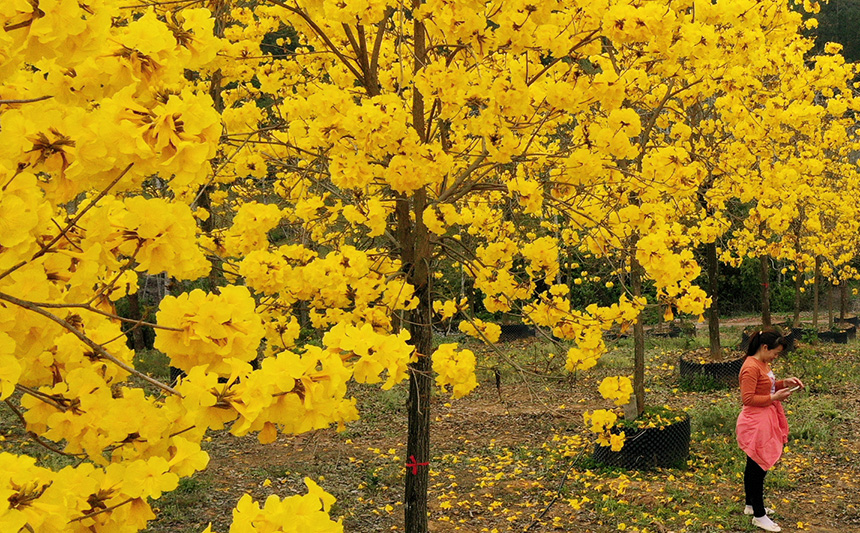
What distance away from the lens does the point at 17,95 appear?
156cm

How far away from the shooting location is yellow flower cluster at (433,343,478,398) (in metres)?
3.17

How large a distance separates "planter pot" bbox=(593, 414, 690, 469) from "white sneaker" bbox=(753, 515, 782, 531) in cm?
143

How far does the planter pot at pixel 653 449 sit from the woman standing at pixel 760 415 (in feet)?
4.58

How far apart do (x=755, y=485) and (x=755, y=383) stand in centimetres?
78

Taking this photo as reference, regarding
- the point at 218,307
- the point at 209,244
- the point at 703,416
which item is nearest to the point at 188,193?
the point at 209,244

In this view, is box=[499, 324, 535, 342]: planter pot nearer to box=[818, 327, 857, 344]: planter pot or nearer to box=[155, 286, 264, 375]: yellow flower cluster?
box=[818, 327, 857, 344]: planter pot

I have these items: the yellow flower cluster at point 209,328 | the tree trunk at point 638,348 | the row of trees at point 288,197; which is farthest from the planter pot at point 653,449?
the yellow flower cluster at point 209,328

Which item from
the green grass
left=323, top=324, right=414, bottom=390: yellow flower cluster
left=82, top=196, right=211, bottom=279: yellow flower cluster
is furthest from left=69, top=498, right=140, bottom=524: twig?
the green grass

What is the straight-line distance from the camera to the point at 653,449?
687 cm

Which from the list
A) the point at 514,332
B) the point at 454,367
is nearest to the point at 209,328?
the point at 454,367

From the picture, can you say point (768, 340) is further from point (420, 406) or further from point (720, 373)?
point (720, 373)

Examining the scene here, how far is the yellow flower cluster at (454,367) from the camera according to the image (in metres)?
3.17

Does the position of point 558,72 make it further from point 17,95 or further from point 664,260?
point 17,95

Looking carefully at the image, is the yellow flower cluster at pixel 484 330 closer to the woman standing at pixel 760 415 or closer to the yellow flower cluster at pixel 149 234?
the woman standing at pixel 760 415
